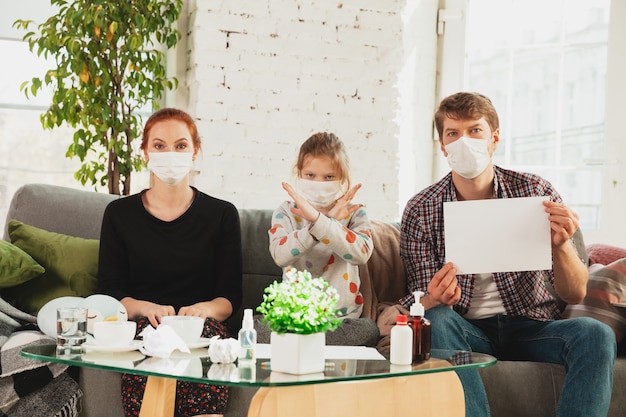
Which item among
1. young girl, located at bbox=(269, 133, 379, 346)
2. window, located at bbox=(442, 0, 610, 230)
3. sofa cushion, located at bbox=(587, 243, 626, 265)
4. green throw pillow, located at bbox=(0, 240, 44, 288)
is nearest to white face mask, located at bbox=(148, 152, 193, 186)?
young girl, located at bbox=(269, 133, 379, 346)

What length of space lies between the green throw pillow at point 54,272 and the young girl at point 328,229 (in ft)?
1.96

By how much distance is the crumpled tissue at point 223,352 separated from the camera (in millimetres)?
1639

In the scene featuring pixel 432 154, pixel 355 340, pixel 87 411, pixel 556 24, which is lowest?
pixel 87 411

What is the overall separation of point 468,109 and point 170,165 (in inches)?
35.5

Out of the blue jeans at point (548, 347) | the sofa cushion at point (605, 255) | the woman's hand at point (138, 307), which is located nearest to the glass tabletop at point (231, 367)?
the blue jeans at point (548, 347)

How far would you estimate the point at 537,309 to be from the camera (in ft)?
7.98

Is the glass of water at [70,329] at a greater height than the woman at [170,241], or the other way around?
the woman at [170,241]

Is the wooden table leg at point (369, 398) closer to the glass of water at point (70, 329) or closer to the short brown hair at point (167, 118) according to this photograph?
the glass of water at point (70, 329)

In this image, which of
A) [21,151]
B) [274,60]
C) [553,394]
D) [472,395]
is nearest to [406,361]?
[472,395]

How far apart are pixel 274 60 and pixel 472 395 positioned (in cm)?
216

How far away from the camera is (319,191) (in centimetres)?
248

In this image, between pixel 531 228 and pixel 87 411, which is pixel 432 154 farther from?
pixel 87 411

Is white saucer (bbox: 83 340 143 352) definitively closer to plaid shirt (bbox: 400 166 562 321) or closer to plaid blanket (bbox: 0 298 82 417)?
plaid blanket (bbox: 0 298 82 417)

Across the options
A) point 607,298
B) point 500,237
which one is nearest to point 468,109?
point 500,237
